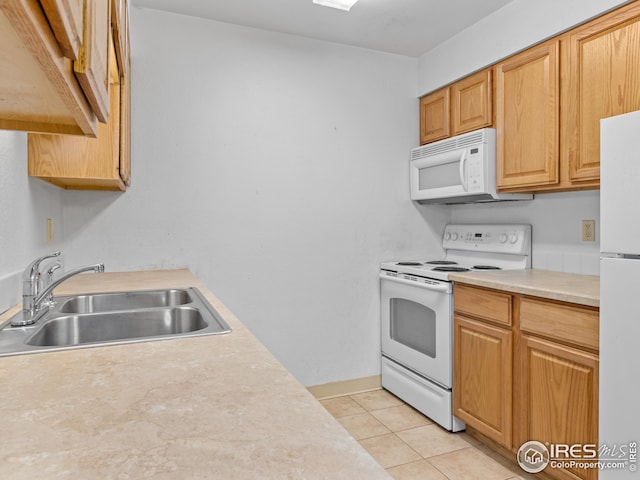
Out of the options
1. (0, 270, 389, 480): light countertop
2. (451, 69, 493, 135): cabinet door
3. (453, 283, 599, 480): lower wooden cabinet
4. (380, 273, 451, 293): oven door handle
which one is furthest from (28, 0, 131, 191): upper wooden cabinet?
(451, 69, 493, 135): cabinet door

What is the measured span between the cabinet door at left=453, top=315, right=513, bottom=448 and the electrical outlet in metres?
0.73

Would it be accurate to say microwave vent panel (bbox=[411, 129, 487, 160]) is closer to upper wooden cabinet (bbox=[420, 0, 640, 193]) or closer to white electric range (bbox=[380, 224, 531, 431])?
upper wooden cabinet (bbox=[420, 0, 640, 193])

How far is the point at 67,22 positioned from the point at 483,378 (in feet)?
7.45

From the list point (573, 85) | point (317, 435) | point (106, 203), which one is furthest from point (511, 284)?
point (106, 203)

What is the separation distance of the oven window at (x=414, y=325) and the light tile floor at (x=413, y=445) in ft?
1.35

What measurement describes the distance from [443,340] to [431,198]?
39.6 inches

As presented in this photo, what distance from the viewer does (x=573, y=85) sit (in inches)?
82.0

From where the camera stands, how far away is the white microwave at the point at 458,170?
2559 millimetres

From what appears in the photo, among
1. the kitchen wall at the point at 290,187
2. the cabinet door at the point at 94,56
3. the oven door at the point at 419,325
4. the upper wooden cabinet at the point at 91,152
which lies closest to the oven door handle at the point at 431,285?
the oven door at the point at 419,325

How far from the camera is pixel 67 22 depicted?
51cm

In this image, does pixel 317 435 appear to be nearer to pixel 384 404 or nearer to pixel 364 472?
pixel 364 472

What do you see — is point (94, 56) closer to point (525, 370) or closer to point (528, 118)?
point (525, 370)

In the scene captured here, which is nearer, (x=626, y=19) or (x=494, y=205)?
(x=626, y=19)

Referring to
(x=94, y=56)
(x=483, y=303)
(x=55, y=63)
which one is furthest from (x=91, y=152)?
(x=483, y=303)
